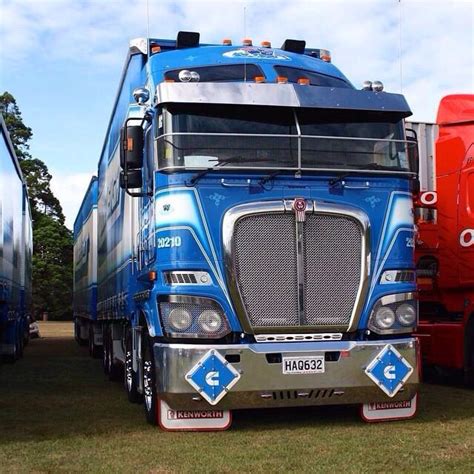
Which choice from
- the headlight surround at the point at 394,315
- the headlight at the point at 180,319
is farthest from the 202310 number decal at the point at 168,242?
the headlight surround at the point at 394,315

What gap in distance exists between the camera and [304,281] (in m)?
7.78

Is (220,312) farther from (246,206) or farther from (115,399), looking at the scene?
(115,399)

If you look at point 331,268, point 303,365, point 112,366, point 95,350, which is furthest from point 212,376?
point 95,350

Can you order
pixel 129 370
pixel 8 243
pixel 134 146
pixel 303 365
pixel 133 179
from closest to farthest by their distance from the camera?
pixel 303 365 < pixel 134 146 < pixel 133 179 < pixel 129 370 < pixel 8 243

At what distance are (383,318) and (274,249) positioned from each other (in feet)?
4.16

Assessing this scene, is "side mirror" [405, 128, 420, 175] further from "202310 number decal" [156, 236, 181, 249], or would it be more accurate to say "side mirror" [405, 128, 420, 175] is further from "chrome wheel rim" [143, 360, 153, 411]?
"chrome wheel rim" [143, 360, 153, 411]

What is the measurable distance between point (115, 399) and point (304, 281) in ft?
12.9

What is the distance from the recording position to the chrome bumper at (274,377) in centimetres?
748

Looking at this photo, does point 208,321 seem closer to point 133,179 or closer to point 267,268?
point 267,268

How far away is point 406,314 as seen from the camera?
26.3 feet

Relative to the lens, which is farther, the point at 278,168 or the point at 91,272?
the point at 91,272

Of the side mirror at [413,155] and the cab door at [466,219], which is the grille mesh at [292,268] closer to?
the side mirror at [413,155]

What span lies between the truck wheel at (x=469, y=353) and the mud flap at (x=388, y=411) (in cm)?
326

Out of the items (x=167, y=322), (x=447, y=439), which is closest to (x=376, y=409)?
(x=447, y=439)
